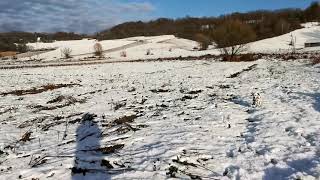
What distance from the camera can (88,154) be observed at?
8.77m

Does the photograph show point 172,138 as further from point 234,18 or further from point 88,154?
point 234,18

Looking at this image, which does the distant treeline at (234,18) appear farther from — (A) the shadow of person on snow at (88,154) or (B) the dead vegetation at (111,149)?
(B) the dead vegetation at (111,149)

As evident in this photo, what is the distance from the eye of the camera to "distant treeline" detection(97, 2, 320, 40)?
114 meters

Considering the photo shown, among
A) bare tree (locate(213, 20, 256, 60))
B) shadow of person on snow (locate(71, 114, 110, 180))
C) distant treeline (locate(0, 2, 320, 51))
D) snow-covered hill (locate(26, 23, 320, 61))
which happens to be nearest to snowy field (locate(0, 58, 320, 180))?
shadow of person on snow (locate(71, 114, 110, 180))

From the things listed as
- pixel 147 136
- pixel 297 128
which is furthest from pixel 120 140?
pixel 297 128

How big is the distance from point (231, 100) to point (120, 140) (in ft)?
18.1

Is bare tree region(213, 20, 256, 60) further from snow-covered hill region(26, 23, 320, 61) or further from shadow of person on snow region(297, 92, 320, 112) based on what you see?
shadow of person on snow region(297, 92, 320, 112)

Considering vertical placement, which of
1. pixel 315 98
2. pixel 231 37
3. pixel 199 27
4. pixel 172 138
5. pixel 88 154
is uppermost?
pixel 199 27


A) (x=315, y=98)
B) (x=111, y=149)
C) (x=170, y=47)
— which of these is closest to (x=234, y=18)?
(x=170, y=47)

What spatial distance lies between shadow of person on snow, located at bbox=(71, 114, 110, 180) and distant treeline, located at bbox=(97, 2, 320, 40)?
3016 inches

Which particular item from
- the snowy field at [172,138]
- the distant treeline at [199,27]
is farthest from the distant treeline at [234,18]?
the snowy field at [172,138]

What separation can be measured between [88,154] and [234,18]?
14403 centimetres

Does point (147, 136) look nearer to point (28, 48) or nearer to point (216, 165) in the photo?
point (216, 165)

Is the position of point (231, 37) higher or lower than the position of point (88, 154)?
higher
